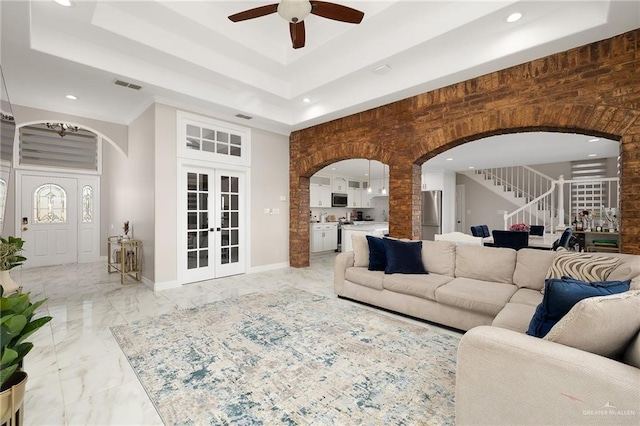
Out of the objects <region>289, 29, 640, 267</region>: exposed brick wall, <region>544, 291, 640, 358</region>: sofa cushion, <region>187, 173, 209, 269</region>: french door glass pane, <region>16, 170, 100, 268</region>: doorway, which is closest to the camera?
<region>544, 291, 640, 358</region>: sofa cushion

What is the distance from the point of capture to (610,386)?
1029 millimetres

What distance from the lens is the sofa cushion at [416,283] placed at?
3.04m

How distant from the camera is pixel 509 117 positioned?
3367 millimetres

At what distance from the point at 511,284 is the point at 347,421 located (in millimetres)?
2315

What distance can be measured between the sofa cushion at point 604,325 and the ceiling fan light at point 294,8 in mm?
2750

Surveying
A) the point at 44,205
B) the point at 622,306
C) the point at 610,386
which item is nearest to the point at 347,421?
the point at 610,386

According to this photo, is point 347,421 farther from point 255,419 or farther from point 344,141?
point 344,141

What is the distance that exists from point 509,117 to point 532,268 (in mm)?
1735

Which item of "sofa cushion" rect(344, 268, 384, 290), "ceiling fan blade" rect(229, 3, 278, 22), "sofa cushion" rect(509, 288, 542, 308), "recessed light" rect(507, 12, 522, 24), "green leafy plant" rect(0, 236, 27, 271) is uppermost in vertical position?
"recessed light" rect(507, 12, 522, 24)

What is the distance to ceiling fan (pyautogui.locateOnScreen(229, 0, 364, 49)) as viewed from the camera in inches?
96.7

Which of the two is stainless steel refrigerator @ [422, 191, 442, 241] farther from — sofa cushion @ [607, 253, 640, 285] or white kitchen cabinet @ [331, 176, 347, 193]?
sofa cushion @ [607, 253, 640, 285]

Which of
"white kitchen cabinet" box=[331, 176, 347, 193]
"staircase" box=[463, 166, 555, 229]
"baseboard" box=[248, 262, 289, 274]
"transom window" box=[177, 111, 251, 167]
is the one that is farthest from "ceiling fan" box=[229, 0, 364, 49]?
"staircase" box=[463, 166, 555, 229]

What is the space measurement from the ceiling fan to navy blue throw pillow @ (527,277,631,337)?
2.57m

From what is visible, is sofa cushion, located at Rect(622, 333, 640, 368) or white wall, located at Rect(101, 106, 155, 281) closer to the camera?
sofa cushion, located at Rect(622, 333, 640, 368)
